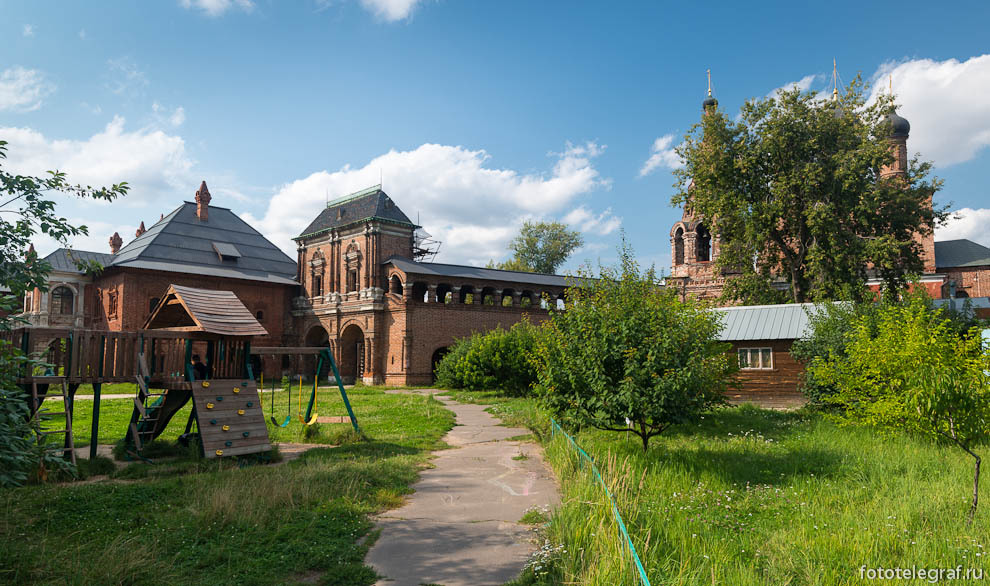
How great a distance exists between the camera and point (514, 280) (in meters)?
37.1

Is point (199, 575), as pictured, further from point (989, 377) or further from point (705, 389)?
point (989, 377)

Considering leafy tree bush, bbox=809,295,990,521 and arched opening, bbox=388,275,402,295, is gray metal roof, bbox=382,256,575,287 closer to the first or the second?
arched opening, bbox=388,275,402,295

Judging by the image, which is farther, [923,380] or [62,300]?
[62,300]

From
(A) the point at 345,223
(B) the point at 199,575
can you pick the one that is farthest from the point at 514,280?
(B) the point at 199,575

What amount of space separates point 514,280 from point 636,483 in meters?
28.7

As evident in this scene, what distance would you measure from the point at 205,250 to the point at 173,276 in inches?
142

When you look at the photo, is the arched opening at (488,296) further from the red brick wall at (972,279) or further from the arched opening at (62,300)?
the red brick wall at (972,279)

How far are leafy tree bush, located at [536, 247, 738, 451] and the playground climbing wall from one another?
5.14 meters

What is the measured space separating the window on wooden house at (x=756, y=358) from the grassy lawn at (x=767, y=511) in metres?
8.56

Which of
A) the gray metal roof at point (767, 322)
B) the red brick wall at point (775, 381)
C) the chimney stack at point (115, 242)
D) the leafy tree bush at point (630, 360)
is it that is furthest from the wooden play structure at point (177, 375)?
the chimney stack at point (115, 242)

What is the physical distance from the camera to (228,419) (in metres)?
10.9

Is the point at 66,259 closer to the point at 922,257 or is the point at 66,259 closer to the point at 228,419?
the point at 228,419

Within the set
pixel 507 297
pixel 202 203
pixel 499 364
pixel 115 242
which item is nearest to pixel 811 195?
pixel 499 364

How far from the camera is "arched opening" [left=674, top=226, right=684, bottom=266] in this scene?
41156mm
